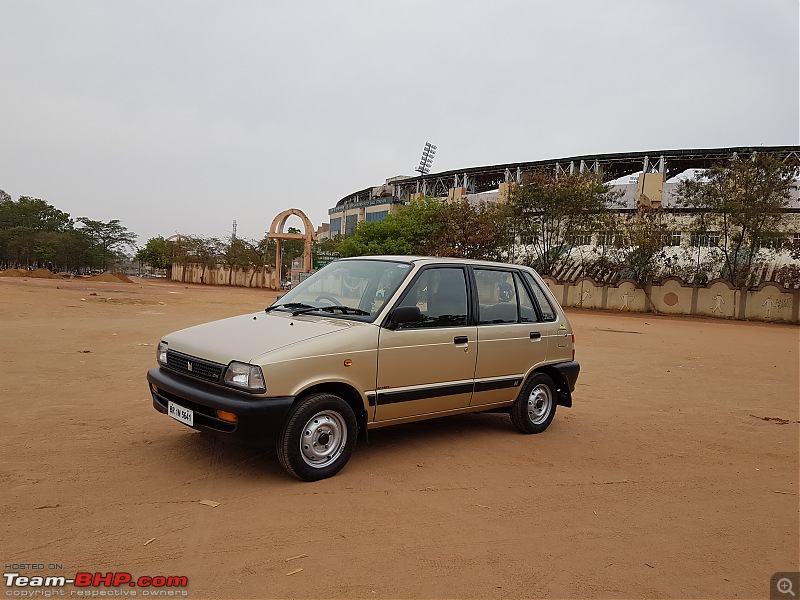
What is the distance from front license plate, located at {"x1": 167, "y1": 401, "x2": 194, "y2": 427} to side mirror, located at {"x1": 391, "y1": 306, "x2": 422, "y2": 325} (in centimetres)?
175

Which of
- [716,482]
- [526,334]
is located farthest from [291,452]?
[716,482]

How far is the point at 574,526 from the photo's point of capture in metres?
4.11

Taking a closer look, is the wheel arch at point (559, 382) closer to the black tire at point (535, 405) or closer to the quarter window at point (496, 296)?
the black tire at point (535, 405)

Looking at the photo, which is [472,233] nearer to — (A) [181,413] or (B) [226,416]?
(A) [181,413]

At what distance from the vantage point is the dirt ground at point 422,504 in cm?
336

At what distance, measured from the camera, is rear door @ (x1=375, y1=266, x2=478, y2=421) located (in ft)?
16.8

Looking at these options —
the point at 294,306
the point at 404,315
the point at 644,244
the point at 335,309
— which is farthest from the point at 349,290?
the point at 644,244

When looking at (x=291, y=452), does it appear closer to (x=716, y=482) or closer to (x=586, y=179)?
(x=716, y=482)

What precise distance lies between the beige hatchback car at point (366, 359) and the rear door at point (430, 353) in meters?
0.01

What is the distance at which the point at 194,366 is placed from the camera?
15.7ft

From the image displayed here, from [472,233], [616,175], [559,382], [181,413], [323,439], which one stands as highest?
[616,175]

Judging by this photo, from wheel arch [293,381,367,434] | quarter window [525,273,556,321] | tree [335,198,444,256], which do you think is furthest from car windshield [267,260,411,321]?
tree [335,198,444,256]

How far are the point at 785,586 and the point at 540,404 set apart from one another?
10.7 feet

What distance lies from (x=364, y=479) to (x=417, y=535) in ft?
3.42
